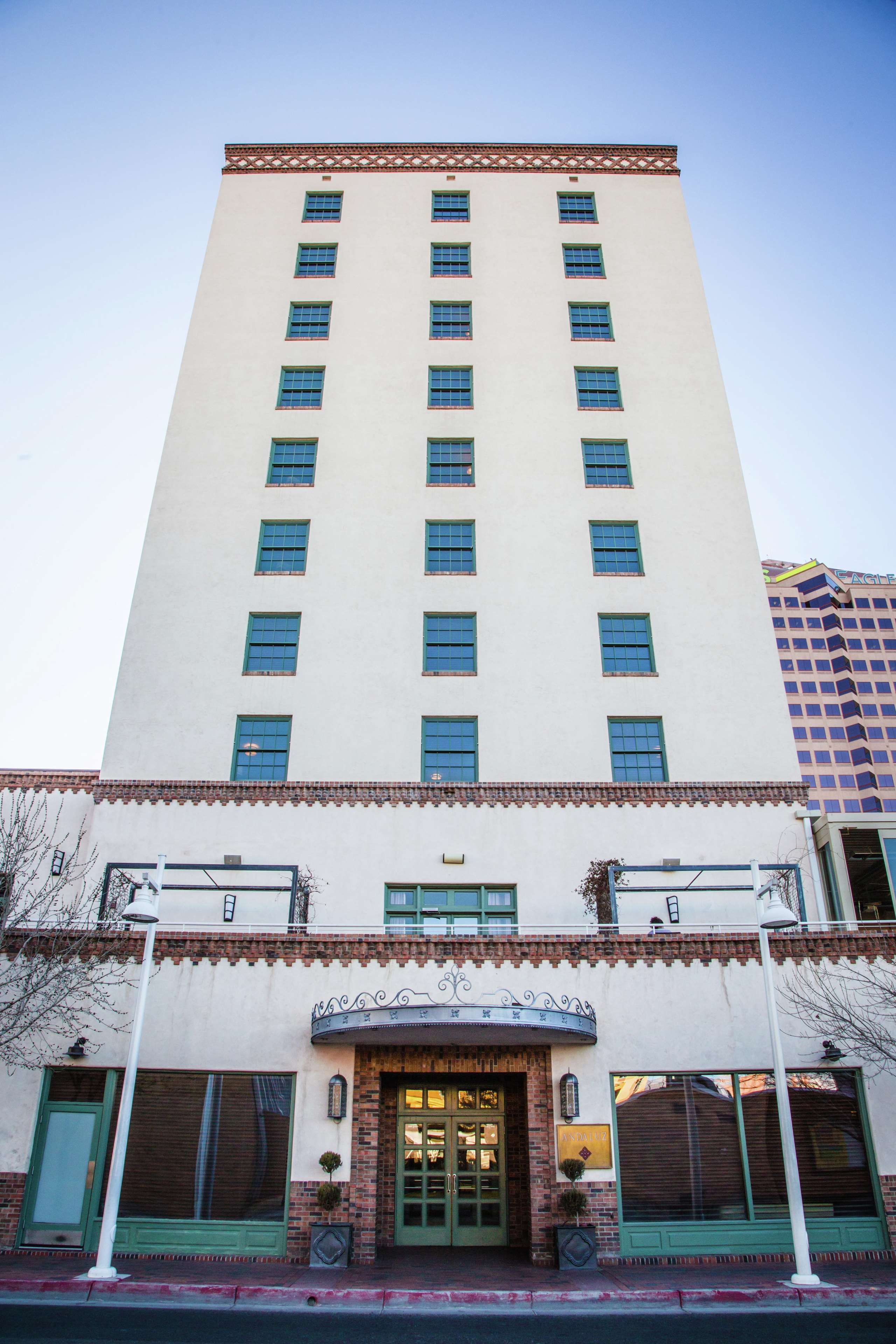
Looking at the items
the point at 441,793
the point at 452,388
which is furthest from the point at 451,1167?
the point at 452,388

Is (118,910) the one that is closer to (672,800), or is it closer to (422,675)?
(422,675)

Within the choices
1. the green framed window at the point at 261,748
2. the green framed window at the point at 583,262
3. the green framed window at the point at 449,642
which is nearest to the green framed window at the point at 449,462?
the green framed window at the point at 449,642

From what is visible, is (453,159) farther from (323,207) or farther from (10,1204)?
(10,1204)

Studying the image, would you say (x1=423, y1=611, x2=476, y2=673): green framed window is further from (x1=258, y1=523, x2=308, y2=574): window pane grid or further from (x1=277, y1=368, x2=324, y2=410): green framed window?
(x1=277, y1=368, x2=324, y2=410): green framed window

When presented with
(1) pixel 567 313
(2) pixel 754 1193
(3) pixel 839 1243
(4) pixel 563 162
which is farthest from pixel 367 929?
(4) pixel 563 162

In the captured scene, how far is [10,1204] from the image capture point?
1544 centimetres

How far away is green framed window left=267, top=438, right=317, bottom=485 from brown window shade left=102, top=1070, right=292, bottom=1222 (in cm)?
1615

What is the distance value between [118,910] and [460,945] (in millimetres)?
7359

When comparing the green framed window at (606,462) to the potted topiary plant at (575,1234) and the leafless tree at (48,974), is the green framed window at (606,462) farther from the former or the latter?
the potted topiary plant at (575,1234)

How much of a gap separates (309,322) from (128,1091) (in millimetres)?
23244

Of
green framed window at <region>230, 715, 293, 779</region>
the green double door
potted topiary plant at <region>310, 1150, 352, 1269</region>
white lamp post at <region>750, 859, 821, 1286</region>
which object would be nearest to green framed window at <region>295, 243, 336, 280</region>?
green framed window at <region>230, 715, 293, 779</region>

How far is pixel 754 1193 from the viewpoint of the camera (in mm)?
15539

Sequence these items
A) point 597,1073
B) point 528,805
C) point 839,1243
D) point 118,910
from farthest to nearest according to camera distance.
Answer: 1. point 528,805
2. point 118,910
3. point 597,1073
4. point 839,1243

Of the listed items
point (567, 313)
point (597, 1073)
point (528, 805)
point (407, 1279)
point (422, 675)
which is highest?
point (567, 313)
